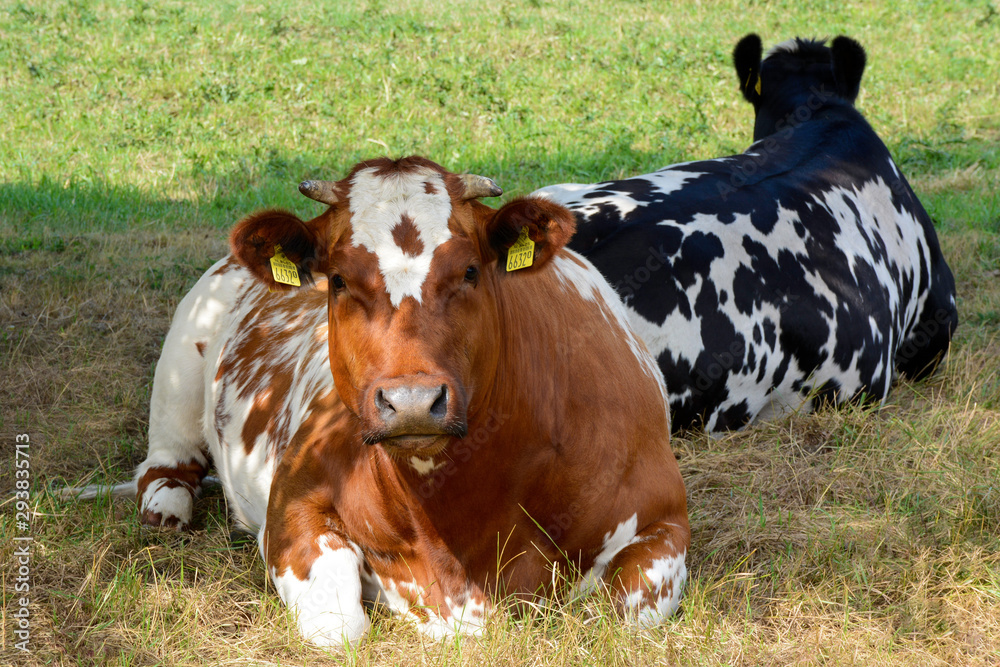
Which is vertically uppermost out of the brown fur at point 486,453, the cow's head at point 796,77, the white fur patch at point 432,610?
the cow's head at point 796,77

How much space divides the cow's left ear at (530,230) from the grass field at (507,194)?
1134 millimetres

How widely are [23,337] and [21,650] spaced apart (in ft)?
10.5

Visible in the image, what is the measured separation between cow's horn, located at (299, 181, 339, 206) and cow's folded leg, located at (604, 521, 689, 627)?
1503 millimetres

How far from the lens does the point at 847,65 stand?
6.78 metres

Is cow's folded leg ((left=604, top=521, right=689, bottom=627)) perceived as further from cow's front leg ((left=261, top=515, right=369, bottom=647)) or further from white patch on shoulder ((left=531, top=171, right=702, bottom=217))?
white patch on shoulder ((left=531, top=171, right=702, bottom=217))

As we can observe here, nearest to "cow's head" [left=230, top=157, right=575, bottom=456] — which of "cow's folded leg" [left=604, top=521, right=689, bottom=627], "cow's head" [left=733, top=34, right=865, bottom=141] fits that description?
"cow's folded leg" [left=604, top=521, right=689, bottom=627]

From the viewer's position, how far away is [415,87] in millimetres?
12922

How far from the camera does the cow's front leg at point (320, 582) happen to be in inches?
123

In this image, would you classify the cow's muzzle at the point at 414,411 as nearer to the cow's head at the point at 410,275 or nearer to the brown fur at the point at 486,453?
the cow's head at the point at 410,275

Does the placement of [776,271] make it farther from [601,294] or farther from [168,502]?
[168,502]

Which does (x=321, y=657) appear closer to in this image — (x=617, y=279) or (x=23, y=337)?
(x=617, y=279)

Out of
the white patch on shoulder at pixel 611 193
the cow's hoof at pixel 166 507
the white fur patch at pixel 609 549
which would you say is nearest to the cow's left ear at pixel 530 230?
the white fur patch at pixel 609 549

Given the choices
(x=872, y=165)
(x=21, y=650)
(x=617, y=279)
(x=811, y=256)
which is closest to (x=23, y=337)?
(x=21, y=650)

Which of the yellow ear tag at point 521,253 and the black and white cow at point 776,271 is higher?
the yellow ear tag at point 521,253
